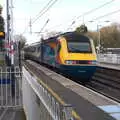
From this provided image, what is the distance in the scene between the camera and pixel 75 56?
2359cm

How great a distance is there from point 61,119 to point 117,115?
821mm

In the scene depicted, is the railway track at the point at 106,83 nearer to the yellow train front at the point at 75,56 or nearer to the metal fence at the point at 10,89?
the yellow train front at the point at 75,56

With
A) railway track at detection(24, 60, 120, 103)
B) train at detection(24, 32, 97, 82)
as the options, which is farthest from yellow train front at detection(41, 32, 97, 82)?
railway track at detection(24, 60, 120, 103)

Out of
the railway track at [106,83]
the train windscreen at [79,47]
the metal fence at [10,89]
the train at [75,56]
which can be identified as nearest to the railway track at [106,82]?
the railway track at [106,83]

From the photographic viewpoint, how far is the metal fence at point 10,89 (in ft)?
50.9

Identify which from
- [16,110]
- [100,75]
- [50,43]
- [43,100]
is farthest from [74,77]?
[43,100]

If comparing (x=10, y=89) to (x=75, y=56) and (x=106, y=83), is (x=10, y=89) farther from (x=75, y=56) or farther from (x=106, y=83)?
(x=106, y=83)

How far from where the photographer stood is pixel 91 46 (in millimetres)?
24359

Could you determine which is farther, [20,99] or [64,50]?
[64,50]

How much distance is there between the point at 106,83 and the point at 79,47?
4.46 metres

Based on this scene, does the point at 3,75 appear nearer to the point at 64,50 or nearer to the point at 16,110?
→ the point at 16,110

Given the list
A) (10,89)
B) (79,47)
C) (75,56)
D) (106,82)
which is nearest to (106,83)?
(106,82)

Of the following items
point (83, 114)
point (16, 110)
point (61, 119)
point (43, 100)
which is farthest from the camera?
point (16, 110)

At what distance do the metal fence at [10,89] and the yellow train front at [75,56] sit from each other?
6.63 metres
